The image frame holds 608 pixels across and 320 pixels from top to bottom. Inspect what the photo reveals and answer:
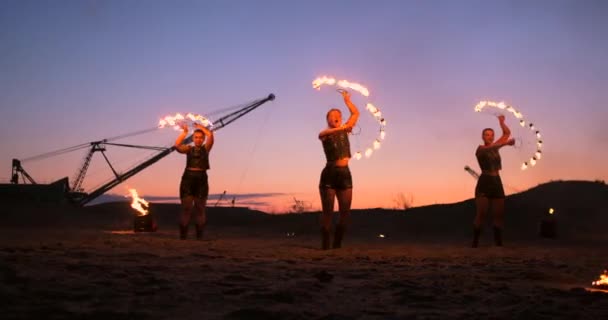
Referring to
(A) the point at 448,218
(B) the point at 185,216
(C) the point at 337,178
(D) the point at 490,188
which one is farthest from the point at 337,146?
(A) the point at 448,218

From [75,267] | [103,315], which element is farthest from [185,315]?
[75,267]

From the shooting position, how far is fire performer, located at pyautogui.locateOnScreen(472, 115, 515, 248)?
11367 mm

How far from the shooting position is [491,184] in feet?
37.4

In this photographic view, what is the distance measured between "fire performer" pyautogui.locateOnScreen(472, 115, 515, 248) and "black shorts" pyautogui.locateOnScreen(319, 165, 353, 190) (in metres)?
2.88

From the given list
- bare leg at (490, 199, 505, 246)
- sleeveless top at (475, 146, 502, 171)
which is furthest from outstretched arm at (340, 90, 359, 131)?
bare leg at (490, 199, 505, 246)

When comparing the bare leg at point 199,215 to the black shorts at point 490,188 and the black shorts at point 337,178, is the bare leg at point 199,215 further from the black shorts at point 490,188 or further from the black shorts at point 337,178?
the black shorts at point 490,188

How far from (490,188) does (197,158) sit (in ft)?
19.3

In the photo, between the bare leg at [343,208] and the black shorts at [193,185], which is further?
the black shorts at [193,185]

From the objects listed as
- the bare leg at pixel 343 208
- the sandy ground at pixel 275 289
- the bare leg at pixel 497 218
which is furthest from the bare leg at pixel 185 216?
the bare leg at pixel 497 218

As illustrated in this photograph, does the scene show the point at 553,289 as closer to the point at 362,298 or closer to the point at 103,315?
the point at 362,298

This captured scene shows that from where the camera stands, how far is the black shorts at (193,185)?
1204 cm

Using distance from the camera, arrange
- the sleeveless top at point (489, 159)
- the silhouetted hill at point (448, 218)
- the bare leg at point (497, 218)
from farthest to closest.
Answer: the silhouetted hill at point (448, 218), the sleeveless top at point (489, 159), the bare leg at point (497, 218)

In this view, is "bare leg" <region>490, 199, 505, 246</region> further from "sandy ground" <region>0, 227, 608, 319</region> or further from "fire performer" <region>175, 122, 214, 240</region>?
"fire performer" <region>175, 122, 214, 240</region>

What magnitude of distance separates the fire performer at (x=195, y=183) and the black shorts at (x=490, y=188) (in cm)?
550
